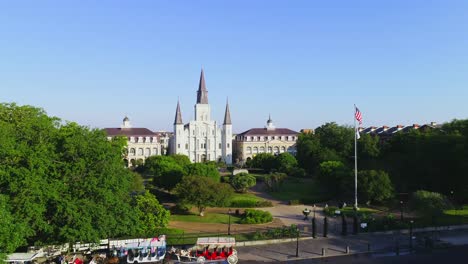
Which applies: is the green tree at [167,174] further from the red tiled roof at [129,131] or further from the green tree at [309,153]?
the red tiled roof at [129,131]

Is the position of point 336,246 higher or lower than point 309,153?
lower

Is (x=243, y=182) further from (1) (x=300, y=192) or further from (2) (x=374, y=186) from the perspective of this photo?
(2) (x=374, y=186)

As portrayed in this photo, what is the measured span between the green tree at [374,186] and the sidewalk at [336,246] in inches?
413

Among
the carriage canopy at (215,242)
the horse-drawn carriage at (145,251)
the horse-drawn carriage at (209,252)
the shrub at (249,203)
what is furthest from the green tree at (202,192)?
the horse-drawn carriage at (145,251)

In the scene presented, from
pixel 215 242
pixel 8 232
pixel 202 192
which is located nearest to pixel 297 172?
pixel 202 192

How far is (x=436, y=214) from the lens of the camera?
34812 mm

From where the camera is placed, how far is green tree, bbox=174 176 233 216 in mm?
38906

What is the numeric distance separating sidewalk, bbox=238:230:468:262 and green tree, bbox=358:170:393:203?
1050 cm

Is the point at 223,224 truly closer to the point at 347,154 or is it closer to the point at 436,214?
the point at 436,214

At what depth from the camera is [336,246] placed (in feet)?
95.9

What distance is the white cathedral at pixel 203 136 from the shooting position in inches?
4279

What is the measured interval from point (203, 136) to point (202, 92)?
36.9 feet

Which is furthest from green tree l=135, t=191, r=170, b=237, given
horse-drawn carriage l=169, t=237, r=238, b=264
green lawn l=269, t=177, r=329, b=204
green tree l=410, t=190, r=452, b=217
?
green lawn l=269, t=177, r=329, b=204

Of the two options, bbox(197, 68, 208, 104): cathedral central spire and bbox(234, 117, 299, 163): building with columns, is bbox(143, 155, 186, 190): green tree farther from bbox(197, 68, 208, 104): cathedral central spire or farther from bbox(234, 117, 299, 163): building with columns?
bbox(234, 117, 299, 163): building with columns
